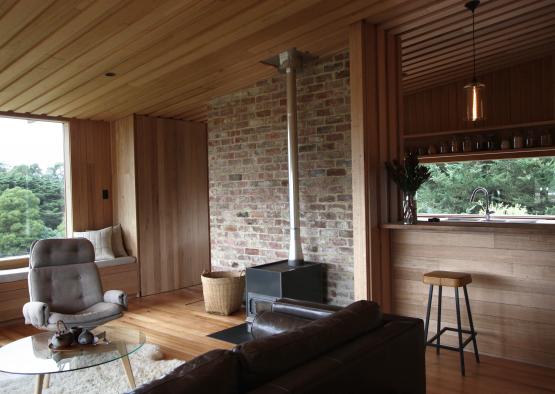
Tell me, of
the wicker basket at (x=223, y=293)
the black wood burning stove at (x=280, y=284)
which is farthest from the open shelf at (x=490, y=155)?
the wicker basket at (x=223, y=293)

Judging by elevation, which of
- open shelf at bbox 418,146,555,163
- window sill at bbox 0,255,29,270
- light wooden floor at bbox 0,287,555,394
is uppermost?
open shelf at bbox 418,146,555,163

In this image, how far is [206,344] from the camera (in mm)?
4250

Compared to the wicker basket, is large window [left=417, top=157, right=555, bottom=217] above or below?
above

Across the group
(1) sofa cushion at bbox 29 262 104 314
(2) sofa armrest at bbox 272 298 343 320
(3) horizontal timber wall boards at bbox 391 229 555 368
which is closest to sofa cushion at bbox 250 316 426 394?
(2) sofa armrest at bbox 272 298 343 320

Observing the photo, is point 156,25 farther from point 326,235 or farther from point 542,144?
point 542,144

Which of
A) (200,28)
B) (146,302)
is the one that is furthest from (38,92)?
(146,302)

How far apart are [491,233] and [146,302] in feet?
13.4

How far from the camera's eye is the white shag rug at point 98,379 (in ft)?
10.8

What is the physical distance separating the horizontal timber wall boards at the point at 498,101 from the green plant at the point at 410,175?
116 inches

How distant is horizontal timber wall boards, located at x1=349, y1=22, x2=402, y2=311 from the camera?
12.9 ft

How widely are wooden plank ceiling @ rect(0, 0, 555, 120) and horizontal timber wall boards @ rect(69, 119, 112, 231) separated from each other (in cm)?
34

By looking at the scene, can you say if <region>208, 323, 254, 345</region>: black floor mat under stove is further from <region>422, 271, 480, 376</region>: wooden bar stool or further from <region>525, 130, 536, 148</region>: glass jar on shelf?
<region>525, 130, 536, 148</region>: glass jar on shelf

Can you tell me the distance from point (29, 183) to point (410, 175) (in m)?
4.44

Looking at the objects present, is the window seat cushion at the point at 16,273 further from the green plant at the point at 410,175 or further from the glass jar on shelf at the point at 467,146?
the glass jar on shelf at the point at 467,146
